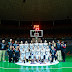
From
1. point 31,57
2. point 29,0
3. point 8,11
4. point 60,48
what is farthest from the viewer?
point 8,11

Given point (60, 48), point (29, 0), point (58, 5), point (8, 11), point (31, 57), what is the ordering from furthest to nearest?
1. point (8, 11)
2. point (58, 5)
3. point (29, 0)
4. point (60, 48)
5. point (31, 57)

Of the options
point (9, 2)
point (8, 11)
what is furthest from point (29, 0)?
point (8, 11)

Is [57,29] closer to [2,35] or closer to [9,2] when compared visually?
[2,35]

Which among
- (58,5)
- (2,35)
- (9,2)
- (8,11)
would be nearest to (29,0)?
(9,2)

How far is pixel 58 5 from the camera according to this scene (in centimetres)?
1425

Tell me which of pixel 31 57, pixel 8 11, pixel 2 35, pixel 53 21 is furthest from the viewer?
pixel 53 21

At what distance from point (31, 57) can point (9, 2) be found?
6.82 meters

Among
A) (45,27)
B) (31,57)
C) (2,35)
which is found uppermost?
(45,27)

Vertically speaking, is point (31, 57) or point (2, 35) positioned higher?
point (2, 35)

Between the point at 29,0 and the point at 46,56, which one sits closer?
→ the point at 46,56

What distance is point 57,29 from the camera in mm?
21344

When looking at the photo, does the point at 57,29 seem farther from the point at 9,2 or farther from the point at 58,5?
the point at 9,2

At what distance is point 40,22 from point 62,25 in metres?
3.55

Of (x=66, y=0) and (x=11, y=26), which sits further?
(x=11, y=26)
